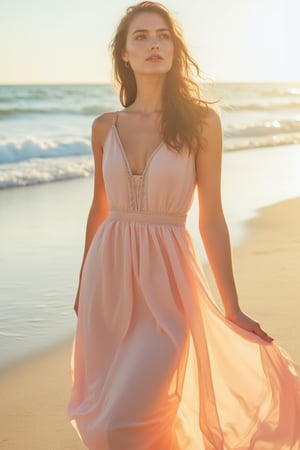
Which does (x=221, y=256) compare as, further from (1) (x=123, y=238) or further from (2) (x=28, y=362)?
(2) (x=28, y=362)

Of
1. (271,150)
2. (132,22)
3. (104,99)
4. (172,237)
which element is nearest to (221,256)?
(172,237)

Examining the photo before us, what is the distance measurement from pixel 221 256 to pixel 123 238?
0.38 meters

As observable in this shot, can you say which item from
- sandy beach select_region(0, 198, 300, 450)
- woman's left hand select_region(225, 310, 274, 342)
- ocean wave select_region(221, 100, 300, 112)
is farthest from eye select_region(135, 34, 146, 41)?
ocean wave select_region(221, 100, 300, 112)

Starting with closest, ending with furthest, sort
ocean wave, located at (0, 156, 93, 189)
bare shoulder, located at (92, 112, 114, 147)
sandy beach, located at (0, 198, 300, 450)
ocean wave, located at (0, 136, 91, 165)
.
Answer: bare shoulder, located at (92, 112, 114, 147)
sandy beach, located at (0, 198, 300, 450)
ocean wave, located at (0, 156, 93, 189)
ocean wave, located at (0, 136, 91, 165)

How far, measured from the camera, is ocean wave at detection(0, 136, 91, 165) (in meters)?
17.2

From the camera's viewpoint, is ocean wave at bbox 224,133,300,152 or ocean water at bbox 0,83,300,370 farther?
ocean wave at bbox 224,133,300,152

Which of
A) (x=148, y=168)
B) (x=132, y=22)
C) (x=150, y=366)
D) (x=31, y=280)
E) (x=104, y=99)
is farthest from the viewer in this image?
(x=104, y=99)

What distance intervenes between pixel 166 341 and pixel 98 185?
87 centimetres

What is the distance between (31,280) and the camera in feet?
23.0

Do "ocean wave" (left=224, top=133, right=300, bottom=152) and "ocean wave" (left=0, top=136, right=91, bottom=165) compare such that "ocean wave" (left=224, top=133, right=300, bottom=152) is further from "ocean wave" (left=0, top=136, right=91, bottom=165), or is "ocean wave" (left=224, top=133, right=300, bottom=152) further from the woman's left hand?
the woman's left hand

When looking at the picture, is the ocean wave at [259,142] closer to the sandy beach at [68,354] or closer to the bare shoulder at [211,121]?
the sandy beach at [68,354]

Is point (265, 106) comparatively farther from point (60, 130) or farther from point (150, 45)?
point (150, 45)

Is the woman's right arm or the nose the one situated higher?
the nose

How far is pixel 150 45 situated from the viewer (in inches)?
145
